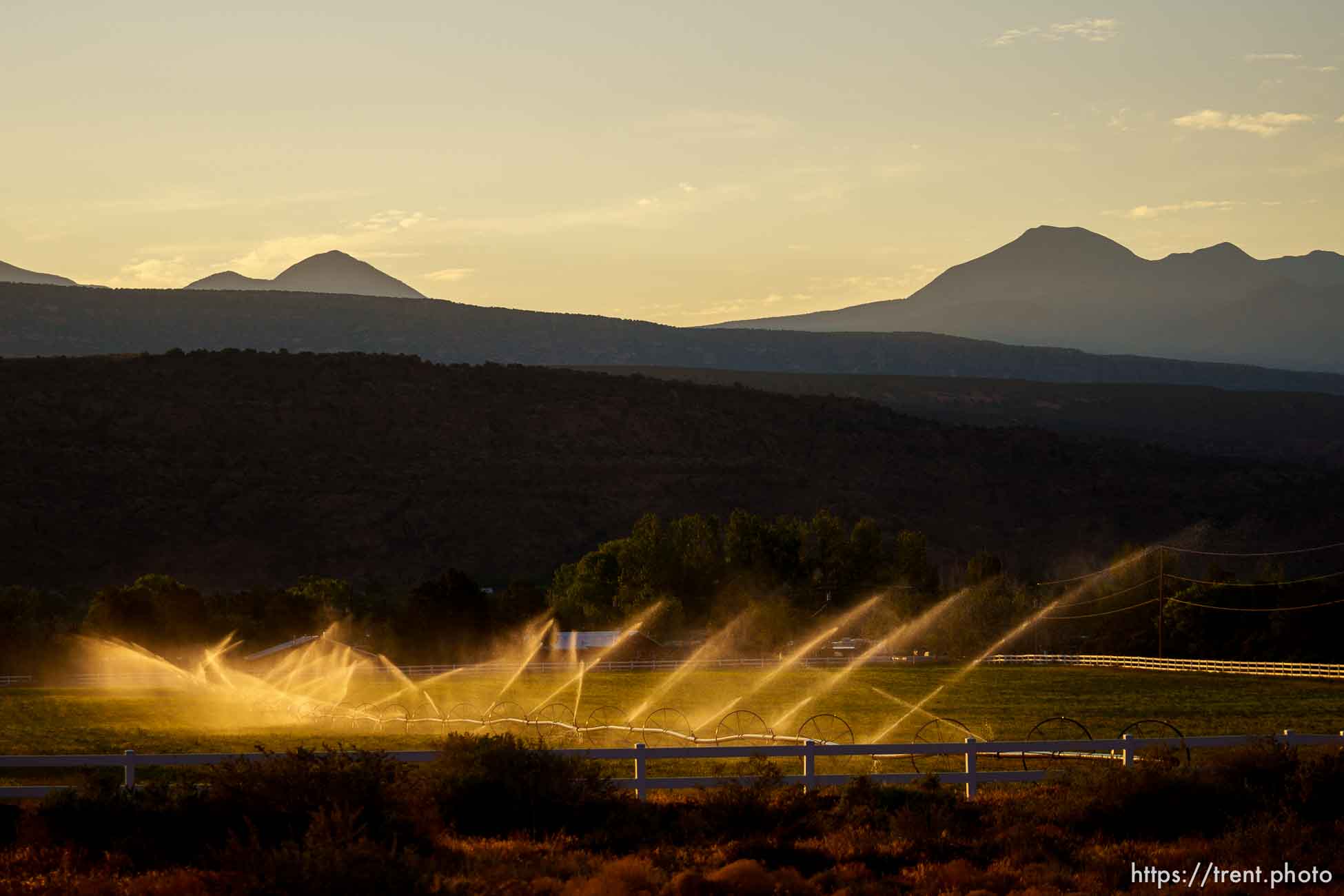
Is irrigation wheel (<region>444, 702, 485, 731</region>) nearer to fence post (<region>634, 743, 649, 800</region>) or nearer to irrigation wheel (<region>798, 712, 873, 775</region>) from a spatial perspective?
irrigation wheel (<region>798, 712, 873, 775</region>)

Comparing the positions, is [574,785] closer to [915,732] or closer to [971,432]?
[915,732]

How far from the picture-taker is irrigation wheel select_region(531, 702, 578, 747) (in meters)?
30.6

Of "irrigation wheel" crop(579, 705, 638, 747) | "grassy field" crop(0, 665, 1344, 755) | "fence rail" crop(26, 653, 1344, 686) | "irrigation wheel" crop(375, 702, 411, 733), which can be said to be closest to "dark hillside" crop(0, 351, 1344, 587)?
"fence rail" crop(26, 653, 1344, 686)

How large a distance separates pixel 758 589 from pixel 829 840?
249ft

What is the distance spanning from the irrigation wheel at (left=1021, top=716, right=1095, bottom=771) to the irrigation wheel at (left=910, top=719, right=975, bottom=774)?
1.12m

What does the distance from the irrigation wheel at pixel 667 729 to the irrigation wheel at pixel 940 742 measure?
13.3ft

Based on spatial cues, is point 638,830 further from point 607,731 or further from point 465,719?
point 465,719

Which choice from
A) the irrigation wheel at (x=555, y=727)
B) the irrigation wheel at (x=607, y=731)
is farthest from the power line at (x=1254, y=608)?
the irrigation wheel at (x=607, y=731)

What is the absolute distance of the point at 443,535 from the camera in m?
115

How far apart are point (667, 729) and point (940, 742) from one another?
5.99 meters

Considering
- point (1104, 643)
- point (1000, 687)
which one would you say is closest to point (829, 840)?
point (1000, 687)

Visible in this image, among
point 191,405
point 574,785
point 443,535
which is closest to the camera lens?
point 574,785

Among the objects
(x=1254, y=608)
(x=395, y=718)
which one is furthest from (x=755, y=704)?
(x=1254, y=608)

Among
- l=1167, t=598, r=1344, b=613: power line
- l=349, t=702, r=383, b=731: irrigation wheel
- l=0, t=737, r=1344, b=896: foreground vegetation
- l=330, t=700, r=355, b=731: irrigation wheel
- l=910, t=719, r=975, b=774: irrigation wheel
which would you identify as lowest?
l=1167, t=598, r=1344, b=613: power line
